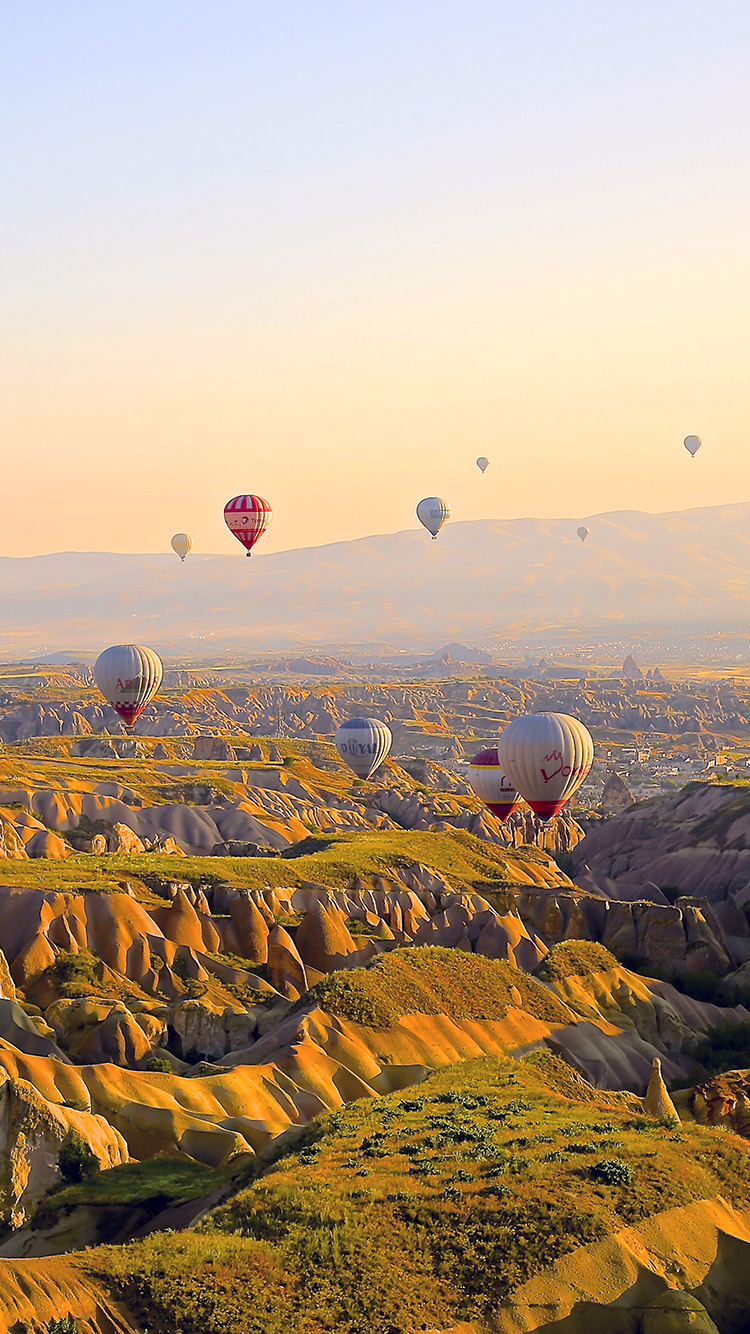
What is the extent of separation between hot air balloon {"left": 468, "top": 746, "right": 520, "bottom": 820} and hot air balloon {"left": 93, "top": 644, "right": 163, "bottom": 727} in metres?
32.7

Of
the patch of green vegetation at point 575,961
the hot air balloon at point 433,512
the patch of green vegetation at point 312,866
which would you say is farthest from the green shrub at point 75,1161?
the hot air balloon at point 433,512

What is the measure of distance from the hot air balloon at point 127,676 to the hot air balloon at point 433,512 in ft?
159

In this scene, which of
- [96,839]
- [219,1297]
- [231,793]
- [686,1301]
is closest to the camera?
[219,1297]

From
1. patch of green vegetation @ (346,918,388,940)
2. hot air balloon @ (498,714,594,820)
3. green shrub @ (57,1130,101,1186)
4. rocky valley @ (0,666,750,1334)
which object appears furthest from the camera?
hot air balloon @ (498,714,594,820)

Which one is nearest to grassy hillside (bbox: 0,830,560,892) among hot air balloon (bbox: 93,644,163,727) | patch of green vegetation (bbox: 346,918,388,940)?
patch of green vegetation (bbox: 346,918,388,940)

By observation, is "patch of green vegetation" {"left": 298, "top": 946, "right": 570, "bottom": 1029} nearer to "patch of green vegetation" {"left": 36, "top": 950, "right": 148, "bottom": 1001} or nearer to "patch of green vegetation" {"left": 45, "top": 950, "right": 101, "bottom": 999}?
"patch of green vegetation" {"left": 36, "top": 950, "right": 148, "bottom": 1001}

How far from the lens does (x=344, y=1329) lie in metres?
26.2

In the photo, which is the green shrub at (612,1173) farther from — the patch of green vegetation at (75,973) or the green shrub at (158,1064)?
the patch of green vegetation at (75,973)

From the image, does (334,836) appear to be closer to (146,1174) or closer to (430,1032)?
(430,1032)

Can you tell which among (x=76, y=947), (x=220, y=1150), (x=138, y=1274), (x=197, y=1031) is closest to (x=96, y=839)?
(x=76, y=947)

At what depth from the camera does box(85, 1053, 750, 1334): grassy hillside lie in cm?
2636

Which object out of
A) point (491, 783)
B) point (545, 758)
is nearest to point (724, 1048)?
point (545, 758)

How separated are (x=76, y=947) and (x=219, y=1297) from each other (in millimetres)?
35638

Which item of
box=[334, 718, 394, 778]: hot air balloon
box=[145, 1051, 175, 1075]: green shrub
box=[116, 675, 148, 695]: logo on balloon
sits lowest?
box=[145, 1051, 175, 1075]: green shrub
